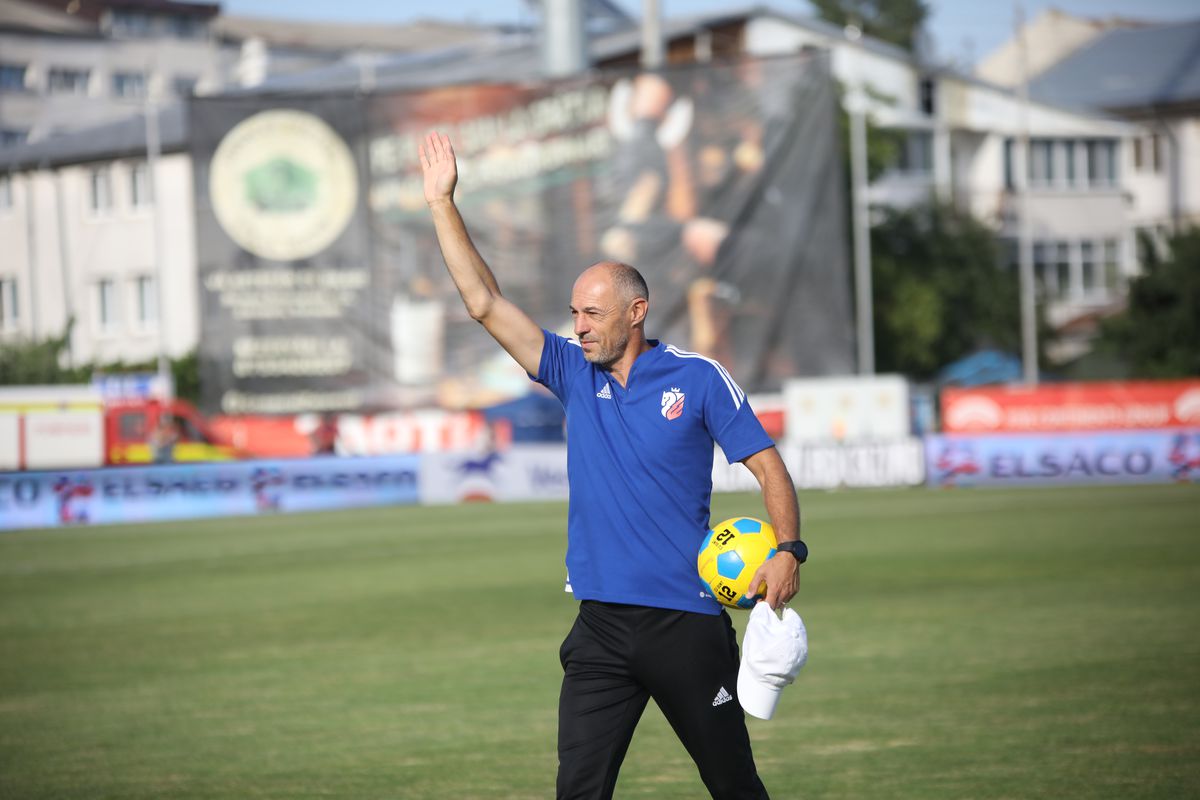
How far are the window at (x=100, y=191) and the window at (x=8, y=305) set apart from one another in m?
4.44

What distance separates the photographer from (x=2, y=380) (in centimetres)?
5281

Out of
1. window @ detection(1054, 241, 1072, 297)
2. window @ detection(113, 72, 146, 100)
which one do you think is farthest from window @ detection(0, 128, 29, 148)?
window @ detection(1054, 241, 1072, 297)

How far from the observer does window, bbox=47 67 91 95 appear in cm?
8800

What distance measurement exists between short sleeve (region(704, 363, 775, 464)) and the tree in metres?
108

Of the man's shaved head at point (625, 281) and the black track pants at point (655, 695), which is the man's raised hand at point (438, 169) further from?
the black track pants at point (655, 695)

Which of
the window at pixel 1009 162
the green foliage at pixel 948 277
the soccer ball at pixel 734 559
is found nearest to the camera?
the soccer ball at pixel 734 559

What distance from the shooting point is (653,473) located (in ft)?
20.1

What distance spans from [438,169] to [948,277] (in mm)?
58873

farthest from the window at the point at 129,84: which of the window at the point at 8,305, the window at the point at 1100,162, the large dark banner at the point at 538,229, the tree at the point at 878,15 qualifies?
the large dark banner at the point at 538,229

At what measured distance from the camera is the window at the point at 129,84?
91.5 metres

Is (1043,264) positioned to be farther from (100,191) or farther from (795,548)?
(795,548)

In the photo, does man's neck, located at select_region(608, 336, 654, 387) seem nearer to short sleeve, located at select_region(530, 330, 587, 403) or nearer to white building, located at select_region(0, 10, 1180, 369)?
short sleeve, located at select_region(530, 330, 587, 403)

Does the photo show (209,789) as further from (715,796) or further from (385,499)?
(385,499)

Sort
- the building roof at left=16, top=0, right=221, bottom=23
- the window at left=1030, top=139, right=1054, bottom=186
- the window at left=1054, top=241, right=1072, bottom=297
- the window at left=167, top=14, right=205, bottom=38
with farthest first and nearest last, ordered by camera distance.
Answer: the window at left=167, top=14, right=205, bottom=38, the building roof at left=16, top=0, right=221, bottom=23, the window at left=1054, top=241, right=1072, bottom=297, the window at left=1030, top=139, right=1054, bottom=186
